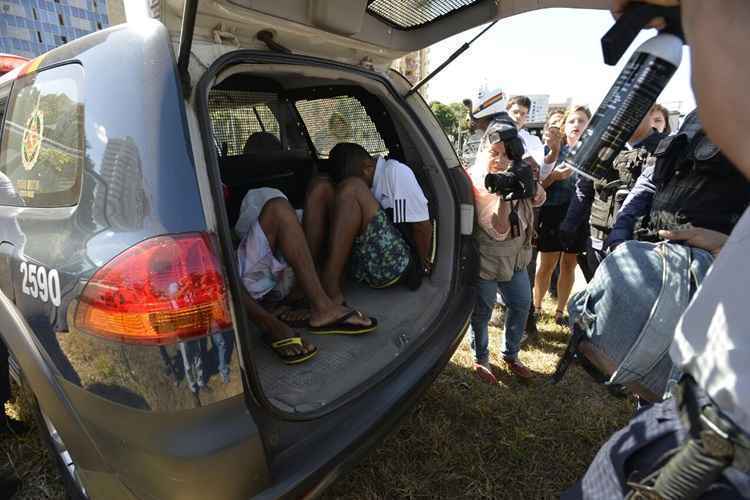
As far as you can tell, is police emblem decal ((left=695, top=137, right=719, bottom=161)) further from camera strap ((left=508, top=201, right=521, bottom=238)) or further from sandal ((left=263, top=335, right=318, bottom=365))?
sandal ((left=263, top=335, right=318, bottom=365))

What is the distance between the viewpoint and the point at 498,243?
234 cm

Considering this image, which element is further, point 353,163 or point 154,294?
point 353,163

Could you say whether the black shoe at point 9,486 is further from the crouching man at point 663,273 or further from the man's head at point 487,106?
the man's head at point 487,106

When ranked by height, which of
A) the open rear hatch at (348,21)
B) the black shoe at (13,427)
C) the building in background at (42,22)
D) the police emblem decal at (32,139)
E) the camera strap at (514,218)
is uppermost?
the building in background at (42,22)

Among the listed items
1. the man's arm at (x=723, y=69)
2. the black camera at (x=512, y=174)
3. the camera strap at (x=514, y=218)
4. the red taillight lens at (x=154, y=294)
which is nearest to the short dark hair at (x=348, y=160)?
the black camera at (x=512, y=174)

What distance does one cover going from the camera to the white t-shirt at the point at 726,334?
2.15ft

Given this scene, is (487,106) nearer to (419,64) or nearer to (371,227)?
(371,227)

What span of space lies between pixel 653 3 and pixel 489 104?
1.74 meters

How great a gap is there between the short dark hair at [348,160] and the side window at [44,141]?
1440mm

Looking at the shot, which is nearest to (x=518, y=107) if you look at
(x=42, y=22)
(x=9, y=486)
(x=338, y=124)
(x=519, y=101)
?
(x=519, y=101)

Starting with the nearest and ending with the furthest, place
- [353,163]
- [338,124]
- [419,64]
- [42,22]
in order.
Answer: [353,163]
[338,124]
[419,64]
[42,22]

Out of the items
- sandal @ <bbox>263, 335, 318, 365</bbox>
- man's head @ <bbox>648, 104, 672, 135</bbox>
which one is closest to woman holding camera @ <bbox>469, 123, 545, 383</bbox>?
sandal @ <bbox>263, 335, 318, 365</bbox>

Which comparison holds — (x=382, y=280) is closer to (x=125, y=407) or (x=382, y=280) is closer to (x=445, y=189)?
(x=445, y=189)

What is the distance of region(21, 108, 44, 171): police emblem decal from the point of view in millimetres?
1410
